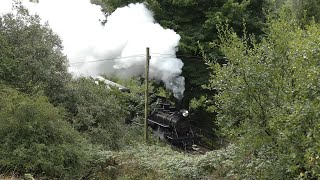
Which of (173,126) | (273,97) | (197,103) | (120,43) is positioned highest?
(120,43)

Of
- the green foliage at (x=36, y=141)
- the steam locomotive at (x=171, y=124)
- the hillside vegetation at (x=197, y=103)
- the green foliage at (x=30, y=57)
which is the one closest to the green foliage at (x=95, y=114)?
the hillside vegetation at (x=197, y=103)

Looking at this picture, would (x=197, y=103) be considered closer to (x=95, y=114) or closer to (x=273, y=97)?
(x=95, y=114)

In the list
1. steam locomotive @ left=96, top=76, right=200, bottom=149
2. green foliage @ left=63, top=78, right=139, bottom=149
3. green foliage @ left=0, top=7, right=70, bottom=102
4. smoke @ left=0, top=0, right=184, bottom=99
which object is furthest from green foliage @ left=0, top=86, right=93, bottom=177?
smoke @ left=0, top=0, right=184, bottom=99

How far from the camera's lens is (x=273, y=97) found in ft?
24.4

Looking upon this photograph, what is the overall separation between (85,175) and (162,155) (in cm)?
254

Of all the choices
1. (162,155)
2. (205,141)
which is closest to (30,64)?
(162,155)

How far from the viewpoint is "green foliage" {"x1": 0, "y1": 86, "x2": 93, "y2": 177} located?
33.1 ft

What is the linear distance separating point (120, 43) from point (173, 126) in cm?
544

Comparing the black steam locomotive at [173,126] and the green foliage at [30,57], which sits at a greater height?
the green foliage at [30,57]

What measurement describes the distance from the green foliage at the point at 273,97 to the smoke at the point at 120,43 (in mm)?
11854

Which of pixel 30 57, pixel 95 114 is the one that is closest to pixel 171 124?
pixel 95 114

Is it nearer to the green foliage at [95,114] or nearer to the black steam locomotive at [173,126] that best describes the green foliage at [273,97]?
the green foliage at [95,114]

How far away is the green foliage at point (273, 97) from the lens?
19.6 feet

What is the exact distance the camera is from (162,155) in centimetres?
1243
